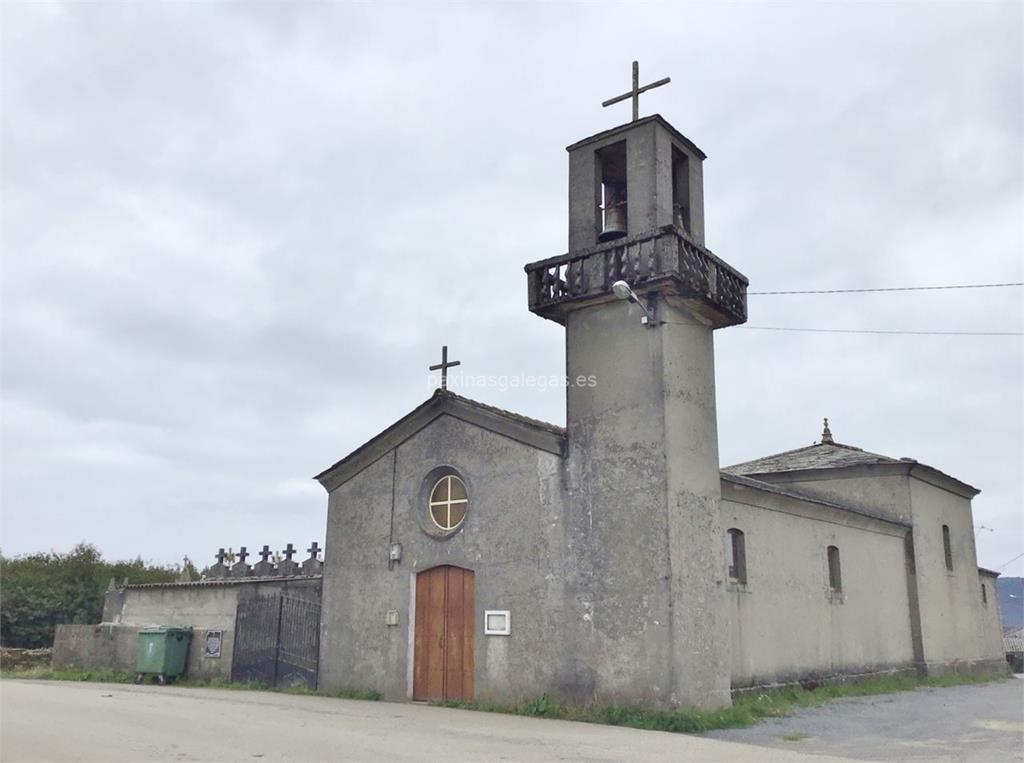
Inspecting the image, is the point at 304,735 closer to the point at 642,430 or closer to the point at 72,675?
the point at 642,430

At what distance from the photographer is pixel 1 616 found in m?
28.9

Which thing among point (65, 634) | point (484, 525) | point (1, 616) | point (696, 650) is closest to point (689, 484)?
point (696, 650)

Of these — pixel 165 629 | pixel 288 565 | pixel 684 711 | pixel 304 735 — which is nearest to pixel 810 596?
pixel 684 711

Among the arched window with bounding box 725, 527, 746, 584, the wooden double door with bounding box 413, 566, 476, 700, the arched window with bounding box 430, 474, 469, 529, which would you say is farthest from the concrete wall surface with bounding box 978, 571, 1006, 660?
the arched window with bounding box 430, 474, 469, 529

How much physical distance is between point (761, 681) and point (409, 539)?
7.16 m

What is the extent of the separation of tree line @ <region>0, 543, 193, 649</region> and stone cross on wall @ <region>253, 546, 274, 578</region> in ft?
12.3

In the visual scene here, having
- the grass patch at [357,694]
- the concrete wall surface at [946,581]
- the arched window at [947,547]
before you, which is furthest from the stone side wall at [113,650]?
the arched window at [947,547]

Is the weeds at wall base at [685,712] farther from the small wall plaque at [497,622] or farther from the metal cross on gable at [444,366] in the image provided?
the metal cross on gable at [444,366]

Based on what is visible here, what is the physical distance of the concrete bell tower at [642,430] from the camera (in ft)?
44.9

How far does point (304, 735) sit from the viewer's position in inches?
443

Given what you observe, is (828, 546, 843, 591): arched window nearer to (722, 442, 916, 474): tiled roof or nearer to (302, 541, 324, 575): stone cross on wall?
(722, 442, 916, 474): tiled roof

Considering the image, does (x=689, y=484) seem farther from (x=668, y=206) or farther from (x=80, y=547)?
(x=80, y=547)

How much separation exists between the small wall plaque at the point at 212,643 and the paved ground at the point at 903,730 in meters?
11.4

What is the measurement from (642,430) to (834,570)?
9.20 m
